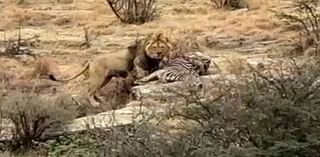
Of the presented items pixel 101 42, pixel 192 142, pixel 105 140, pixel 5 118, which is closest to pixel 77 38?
pixel 101 42

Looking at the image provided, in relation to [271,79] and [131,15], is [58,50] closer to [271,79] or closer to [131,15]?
[131,15]

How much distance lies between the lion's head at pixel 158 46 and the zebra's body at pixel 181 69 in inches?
5.2

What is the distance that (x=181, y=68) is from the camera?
42.4 feet

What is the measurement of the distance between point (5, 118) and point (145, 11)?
7.51 meters

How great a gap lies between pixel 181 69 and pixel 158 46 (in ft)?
1.73

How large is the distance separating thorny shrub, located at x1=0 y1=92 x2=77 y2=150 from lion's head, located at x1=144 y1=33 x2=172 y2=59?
291cm

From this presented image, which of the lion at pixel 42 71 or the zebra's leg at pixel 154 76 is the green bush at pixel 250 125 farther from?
the lion at pixel 42 71

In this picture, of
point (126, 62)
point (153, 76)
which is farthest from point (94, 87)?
point (153, 76)

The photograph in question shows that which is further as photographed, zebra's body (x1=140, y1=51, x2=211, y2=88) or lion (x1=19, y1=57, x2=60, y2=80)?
lion (x1=19, y1=57, x2=60, y2=80)

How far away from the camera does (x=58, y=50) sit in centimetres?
1549

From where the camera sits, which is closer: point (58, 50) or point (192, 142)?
point (192, 142)

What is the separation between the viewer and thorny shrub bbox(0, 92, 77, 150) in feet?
33.4

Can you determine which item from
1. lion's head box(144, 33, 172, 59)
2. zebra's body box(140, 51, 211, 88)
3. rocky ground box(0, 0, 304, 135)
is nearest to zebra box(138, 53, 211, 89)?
zebra's body box(140, 51, 211, 88)

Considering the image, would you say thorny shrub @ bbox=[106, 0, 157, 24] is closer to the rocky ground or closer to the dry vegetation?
the dry vegetation
